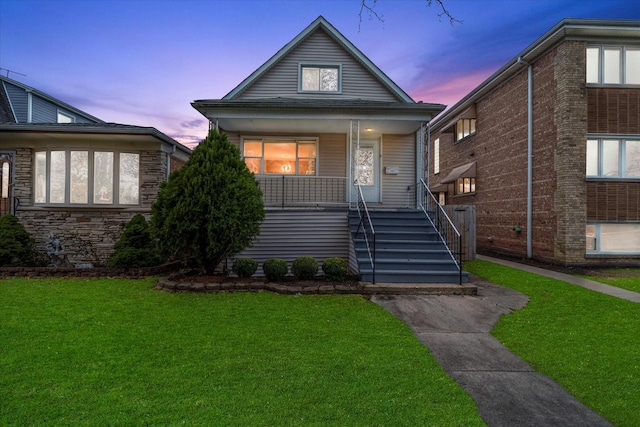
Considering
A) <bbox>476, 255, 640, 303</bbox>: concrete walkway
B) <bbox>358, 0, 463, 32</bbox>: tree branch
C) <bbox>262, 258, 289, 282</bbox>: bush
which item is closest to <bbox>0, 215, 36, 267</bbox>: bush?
<bbox>262, 258, 289, 282</bbox>: bush

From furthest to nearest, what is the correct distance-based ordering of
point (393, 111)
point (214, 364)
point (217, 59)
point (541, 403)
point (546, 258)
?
1. point (217, 59)
2. point (546, 258)
3. point (393, 111)
4. point (214, 364)
5. point (541, 403)

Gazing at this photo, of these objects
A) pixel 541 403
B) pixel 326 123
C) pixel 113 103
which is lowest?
pixel 541 403

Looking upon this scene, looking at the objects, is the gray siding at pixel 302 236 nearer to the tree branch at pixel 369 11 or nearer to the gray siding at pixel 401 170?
the gray siding at pixel 401 170

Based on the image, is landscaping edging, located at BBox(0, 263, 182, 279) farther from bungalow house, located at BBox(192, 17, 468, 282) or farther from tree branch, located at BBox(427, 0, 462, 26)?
tree branch, located at BBox(427, 0, 462, 26)

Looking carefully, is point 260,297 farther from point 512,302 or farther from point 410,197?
point 410,197

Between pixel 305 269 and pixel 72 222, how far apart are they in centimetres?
808

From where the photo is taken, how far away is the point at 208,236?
23.5ft

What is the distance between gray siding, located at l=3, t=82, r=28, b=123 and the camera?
53.0 ft

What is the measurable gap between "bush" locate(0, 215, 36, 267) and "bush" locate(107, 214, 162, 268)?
2.46 meters

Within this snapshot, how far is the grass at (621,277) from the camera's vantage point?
27.6 feet

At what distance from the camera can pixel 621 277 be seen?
9.57m

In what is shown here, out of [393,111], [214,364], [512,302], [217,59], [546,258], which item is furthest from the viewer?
[217,59]

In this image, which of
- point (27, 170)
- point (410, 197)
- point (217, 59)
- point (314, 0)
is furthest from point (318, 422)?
point (217, 59)

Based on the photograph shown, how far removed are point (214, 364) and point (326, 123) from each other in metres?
8.12
